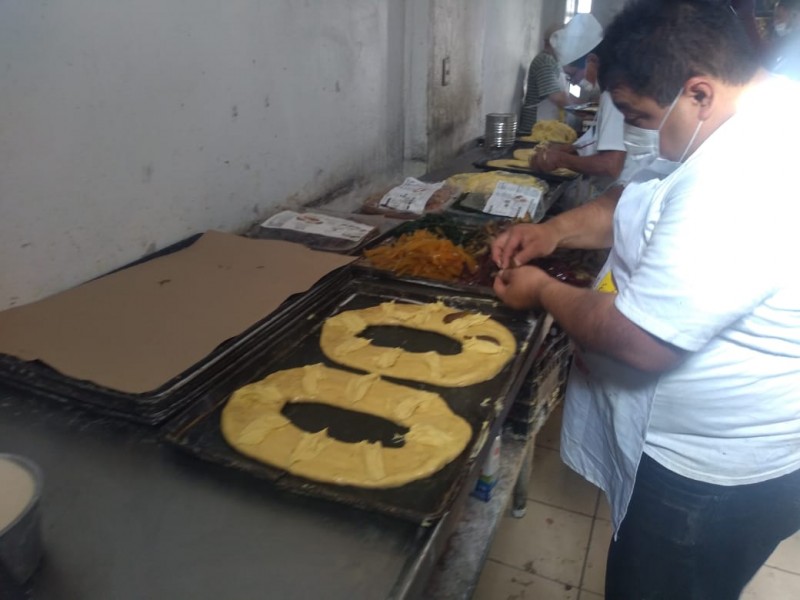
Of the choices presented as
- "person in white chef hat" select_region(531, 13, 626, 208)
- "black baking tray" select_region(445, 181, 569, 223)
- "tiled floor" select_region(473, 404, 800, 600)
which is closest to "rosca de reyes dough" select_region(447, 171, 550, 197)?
"black baking tray" select_region(445, 181, 569, 223)

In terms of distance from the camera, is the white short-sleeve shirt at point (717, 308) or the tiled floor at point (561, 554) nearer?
the white short-sleeve shirt at point (717, 308)

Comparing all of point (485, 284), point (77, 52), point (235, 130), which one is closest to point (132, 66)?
point (77, 52)

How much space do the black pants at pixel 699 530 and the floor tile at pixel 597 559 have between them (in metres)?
0.76

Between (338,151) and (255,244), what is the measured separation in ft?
2.90

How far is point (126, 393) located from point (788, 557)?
2.31 m

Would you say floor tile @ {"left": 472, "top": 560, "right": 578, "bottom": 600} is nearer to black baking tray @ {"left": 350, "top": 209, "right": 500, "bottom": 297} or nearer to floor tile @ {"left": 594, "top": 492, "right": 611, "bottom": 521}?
floor tile @ {"left": 594, "top": 492, "right": 611, "bottom": 521}

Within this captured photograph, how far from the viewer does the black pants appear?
1.13 metres

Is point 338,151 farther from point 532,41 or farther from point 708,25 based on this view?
point 532,41

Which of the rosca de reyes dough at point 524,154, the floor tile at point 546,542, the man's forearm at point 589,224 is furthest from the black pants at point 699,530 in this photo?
the rosca de reyes dough at point 524,154

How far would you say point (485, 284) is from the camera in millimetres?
1669

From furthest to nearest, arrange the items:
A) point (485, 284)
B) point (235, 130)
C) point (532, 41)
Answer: point (532, 41) < point (235, 130) < point (485, 284)

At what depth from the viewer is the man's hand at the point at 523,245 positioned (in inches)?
64.9

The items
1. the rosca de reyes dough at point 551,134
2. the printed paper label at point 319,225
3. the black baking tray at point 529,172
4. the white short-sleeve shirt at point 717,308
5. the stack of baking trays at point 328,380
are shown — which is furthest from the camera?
the rosca de reyes dough at point 551,134

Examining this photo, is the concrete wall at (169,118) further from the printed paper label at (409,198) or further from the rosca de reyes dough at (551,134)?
the rosca de reyes dough at (551,134)
